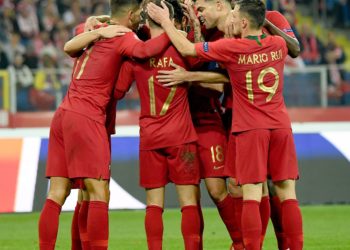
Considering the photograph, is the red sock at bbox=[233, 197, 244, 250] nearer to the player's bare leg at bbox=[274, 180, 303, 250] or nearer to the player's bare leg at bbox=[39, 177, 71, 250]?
the player's bare leg at bbox=[274, 180, 303, 250]

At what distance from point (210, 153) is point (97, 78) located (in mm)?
1227

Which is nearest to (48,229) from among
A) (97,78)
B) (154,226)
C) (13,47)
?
(154,226)

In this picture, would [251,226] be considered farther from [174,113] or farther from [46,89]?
[46,89]

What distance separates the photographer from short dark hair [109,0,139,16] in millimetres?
7809

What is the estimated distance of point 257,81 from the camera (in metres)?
7.66

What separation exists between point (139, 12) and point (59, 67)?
34.4ft

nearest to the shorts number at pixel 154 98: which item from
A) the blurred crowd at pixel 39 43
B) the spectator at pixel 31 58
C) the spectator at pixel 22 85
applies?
the blurred crowd at pixel 39 43

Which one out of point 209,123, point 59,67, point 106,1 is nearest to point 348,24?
point 106,1

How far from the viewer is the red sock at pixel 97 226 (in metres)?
7.63

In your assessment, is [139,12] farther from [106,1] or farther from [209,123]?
[106,1]

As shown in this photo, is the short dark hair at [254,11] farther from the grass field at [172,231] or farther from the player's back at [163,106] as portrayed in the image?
the grass field at [172,231]

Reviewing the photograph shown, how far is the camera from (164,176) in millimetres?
7980

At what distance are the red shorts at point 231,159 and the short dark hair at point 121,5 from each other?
4.55ft

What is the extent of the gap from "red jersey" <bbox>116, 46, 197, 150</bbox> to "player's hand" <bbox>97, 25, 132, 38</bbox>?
12.4 inches
